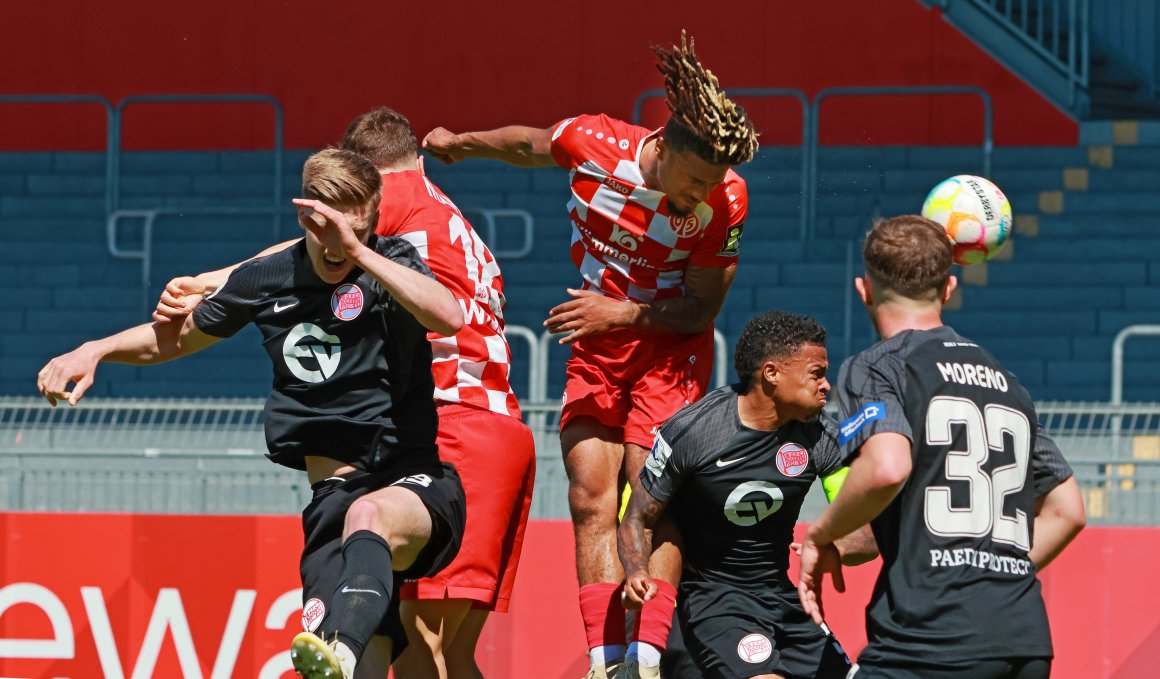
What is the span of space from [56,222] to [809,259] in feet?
23.1

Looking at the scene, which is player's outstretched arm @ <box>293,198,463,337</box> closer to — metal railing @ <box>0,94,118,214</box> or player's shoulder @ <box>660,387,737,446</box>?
player's shoulder @ <box>660,387,737,446</box>

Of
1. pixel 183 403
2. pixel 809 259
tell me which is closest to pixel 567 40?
pixel 809 259

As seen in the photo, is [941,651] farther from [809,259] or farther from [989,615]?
[809,259]

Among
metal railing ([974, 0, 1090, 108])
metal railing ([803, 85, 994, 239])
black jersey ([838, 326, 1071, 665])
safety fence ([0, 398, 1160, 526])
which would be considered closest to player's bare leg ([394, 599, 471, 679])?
black jersey ([838, 326, 1071, 665])

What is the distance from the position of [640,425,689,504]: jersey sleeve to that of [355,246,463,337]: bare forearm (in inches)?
34.2

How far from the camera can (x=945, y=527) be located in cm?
363

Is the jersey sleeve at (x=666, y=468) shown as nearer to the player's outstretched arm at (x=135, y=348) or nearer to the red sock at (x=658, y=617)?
the red sock at (x=658, y=617)

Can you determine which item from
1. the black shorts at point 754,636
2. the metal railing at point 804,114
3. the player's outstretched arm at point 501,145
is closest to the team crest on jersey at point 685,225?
the player's outstretched arm at point 501,145

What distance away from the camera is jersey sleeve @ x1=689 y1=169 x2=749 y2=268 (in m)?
5.21

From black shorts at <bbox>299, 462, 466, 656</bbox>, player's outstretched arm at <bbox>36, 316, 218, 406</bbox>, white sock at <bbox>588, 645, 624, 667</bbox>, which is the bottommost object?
white sock at <bbox>588, 645, 624, 667</bbox>

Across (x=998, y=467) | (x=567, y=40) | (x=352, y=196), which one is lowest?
(x=998, y=467)

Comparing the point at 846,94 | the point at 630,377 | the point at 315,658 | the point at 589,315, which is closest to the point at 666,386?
the point at 630,377

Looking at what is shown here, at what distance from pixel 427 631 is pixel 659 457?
3.13 feet

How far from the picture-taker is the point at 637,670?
4801 mm
